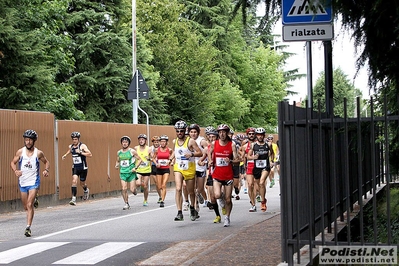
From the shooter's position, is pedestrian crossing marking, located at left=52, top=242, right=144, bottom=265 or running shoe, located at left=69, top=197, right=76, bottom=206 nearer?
pedestrian crossing marking, located at left=52, top=242, right=144, bottom=265

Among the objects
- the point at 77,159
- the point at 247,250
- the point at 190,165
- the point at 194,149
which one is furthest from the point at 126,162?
the point at 247,250

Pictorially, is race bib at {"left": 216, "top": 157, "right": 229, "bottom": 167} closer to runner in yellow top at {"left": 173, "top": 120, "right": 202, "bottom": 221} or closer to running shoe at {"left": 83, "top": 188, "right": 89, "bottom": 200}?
runner in yellow top at {"left": 173, "top": 120, "right": 202, "bottom": 221}

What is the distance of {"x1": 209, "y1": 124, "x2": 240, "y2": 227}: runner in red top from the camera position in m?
16.4

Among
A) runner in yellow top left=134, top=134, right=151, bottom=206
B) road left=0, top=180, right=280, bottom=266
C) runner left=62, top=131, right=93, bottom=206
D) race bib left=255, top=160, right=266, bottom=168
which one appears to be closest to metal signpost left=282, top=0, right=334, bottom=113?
road left=0, top=180, right=280, bottom=266

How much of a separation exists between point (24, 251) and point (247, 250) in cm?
351

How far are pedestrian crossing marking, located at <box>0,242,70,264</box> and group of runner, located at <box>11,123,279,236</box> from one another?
1.57 meters

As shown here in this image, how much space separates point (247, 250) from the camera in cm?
1175

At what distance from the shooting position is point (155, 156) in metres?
22.7

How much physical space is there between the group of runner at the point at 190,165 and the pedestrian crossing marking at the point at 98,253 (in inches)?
98.4

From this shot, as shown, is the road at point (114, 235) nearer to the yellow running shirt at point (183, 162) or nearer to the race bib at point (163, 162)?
the yellow running shirt at point (183, 162)

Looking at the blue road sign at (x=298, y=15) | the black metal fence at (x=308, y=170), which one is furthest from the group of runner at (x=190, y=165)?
the black metal fence at (x=308, y=170)

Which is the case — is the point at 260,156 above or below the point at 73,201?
above

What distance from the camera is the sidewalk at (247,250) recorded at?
35.0 ft

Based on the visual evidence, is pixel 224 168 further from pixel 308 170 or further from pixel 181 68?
pixel 181 68
